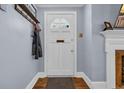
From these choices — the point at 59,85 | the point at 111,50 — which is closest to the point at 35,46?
the point at 59,85

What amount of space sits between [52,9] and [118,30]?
230cm

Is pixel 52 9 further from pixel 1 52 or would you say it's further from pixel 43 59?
pixel 1 52

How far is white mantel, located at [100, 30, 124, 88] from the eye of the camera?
3.80 meters

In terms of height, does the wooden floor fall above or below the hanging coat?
below

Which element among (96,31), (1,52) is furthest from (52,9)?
(1,52)

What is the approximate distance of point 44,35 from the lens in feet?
17.9

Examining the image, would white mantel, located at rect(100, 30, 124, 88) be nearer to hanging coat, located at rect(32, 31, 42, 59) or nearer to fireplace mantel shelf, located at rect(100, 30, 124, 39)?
fireplace mantel shelf, located at rect(100, 30, 124, 39)

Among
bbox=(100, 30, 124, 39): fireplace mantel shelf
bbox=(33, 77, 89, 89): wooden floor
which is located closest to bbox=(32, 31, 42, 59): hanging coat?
bbox=(33, 77, 89, 89): wooden floor

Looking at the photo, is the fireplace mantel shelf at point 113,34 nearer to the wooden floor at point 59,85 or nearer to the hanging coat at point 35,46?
the wooden floor at point 59,85

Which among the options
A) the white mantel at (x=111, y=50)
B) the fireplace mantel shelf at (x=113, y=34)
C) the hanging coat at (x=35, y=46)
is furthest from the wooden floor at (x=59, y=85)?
the fireplace mantel shelf at (x=113, y=34)

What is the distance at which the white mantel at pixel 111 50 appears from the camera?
12.5 feet

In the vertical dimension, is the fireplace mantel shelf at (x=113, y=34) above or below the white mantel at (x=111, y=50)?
above

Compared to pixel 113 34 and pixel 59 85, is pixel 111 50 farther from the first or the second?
pixel 59 85

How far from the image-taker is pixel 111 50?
3.83m
